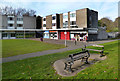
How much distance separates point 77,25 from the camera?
35.5m

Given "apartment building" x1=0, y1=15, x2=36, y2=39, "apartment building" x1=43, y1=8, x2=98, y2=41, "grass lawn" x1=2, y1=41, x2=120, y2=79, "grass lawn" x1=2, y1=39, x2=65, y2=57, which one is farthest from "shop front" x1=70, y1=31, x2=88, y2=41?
"apartment building" x1=0, y1=15, x2=36, y2=39

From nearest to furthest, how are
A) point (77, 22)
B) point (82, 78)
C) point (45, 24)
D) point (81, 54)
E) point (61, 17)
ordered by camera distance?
point (82, 78), point (81, 54), point (77, 22), point (61, 17), point (45, 24)

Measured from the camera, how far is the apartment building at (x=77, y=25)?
1225 inches

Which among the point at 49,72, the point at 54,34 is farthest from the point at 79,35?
the point at 49,72

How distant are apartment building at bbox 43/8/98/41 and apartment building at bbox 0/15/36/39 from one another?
44.9 ft

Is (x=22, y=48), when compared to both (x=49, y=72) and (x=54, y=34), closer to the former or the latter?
(x=49, y=72)

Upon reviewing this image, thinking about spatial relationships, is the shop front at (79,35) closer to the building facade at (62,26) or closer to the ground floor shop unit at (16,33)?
the building facade at (62,26)

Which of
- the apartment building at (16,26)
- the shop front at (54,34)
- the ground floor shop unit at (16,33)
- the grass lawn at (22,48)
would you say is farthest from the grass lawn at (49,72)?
the ground floor shop unit at (16,33)

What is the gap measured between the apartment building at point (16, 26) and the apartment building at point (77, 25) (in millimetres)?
13697

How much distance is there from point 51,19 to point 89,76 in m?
42.9

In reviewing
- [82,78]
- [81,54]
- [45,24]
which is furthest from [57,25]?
[82,78]

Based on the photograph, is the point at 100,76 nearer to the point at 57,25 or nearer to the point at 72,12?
the point at 72,12

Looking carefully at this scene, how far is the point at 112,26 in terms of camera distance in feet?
196

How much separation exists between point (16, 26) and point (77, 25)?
31.9 meters
